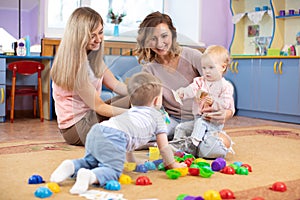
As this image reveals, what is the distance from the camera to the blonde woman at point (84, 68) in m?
2.08

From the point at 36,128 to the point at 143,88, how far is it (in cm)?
200

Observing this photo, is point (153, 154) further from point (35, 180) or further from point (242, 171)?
point (35, 180)

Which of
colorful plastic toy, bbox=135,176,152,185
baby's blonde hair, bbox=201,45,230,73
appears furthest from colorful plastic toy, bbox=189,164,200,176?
baby's blonde hair, bbox=201,45,230,73

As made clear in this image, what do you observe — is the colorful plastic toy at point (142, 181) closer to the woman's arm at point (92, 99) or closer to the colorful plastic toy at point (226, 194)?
the colorful plastic toy at point (226, 194)

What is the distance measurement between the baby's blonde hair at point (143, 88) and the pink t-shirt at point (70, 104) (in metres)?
0.53

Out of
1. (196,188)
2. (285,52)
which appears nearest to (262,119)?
(285,52)

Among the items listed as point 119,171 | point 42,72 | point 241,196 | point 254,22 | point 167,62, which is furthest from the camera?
point 254,22

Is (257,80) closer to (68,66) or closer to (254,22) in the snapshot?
(254,22)

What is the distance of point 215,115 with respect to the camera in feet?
6.78

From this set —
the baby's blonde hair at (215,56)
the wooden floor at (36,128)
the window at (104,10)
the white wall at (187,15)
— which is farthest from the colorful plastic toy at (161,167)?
the white wall at (187,15)

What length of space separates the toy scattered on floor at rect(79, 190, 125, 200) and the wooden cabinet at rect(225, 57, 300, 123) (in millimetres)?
2878

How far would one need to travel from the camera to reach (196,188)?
4.97ft

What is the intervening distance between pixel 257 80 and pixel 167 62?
101 inches

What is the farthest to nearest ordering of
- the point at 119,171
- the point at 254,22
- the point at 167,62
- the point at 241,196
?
the point at 254,22
the point at 167,62
the point at 119,171
the point at 241,196
